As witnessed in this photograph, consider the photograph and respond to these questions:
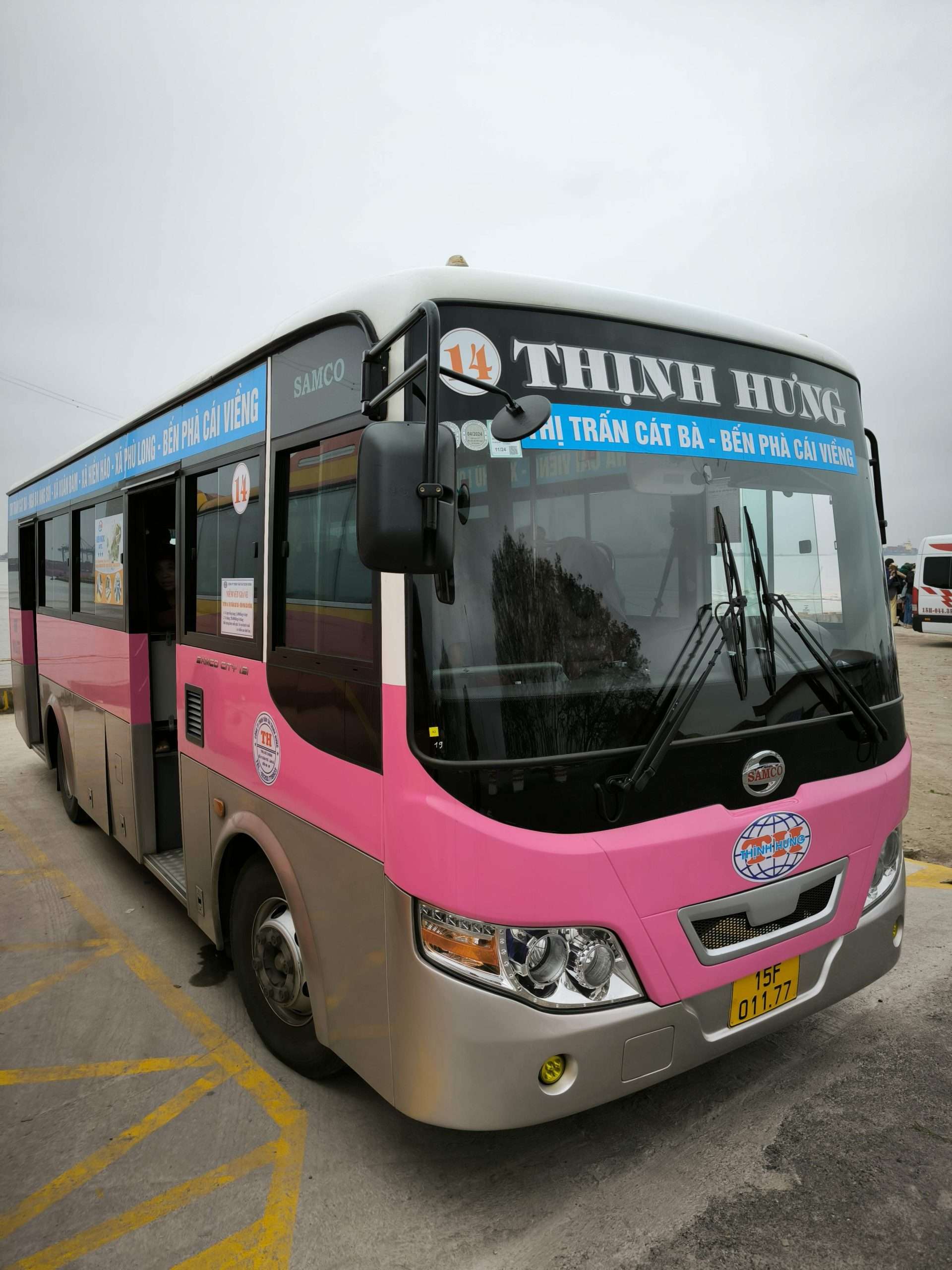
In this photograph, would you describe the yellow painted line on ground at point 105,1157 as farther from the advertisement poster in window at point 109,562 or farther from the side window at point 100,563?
the advertisement poster in window at point 109,562

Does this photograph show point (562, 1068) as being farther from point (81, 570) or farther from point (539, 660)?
point (81, 570)

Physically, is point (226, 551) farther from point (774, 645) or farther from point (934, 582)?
point (934, 582)

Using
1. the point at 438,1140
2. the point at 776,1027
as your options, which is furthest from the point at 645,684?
the point at 438,1140

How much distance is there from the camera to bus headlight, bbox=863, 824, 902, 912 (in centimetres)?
307

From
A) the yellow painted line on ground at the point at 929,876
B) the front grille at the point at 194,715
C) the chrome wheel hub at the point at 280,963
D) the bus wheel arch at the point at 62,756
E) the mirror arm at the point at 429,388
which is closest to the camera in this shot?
the mirror arm at the point at 429,388

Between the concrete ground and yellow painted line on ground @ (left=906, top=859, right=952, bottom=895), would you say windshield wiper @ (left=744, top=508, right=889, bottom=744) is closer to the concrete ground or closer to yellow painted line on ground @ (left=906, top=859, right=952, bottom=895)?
the concrete ground

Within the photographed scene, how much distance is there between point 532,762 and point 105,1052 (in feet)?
8.69

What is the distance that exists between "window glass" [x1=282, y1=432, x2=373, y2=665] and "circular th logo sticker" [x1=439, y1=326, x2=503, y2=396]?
0.43 meters

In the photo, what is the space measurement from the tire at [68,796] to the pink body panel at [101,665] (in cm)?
63

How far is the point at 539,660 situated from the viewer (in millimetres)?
2371

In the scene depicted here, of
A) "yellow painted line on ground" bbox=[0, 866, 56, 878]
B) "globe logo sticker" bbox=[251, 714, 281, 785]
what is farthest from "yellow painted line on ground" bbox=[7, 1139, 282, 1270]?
"yellow painted line on ground" bbox=[0, 866, 56, 878]

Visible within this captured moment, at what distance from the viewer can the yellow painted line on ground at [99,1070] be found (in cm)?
346

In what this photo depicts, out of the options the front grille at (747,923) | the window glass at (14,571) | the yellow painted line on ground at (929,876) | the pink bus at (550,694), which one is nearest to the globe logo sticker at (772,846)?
the pink bus at (550,694)

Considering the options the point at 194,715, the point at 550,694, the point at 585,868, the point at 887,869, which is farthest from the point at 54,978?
the point at 887,869
